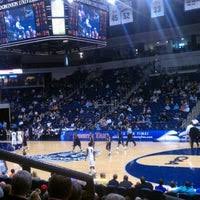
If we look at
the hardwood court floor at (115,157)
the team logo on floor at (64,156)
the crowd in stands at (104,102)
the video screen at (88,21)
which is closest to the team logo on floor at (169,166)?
the hardwood court floor at (115,157)

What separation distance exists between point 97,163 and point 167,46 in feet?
68.9

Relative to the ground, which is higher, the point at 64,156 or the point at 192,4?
the point at 192,4

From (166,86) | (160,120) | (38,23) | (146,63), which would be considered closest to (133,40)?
(146,63)

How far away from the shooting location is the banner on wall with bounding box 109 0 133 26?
24.8 metres

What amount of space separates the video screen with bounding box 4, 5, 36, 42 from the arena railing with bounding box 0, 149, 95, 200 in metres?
16.8

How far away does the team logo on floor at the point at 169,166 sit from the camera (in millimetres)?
16372

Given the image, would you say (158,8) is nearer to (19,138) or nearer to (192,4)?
(192,4)

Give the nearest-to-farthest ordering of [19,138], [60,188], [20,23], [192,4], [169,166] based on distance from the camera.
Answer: [60,188] → [169,166] → [20,23] → [192,4] → [19,138]

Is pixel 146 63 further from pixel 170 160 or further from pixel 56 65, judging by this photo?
pixel 170 160

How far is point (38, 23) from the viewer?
62.1ft

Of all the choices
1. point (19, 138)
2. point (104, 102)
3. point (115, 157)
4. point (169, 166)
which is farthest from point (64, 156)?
point (104, 102)

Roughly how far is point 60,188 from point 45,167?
5.8 inches

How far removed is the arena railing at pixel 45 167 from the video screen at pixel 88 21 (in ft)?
53.3

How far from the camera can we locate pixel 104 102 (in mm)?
38000
